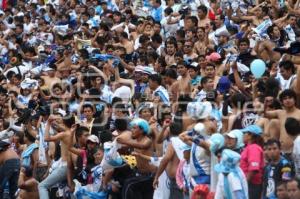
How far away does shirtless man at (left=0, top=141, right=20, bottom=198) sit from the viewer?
15.0 meters

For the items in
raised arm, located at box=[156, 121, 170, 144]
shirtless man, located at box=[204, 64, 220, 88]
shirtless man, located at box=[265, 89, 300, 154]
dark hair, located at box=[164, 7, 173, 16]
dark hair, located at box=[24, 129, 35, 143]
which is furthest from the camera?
dark hair, located at box=[164, 7, 173, 16]

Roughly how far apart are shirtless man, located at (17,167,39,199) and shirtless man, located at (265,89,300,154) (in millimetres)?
4514

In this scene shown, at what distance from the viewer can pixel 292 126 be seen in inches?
432

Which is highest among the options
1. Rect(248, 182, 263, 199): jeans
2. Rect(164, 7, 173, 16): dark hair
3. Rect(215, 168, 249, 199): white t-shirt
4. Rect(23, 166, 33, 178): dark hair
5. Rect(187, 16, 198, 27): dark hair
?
Rect(164, 7, 173, 16): dark hair

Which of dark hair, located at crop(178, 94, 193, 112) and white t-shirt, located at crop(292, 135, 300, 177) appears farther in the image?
dark hair, located at crop(178, 94, 193, 112)

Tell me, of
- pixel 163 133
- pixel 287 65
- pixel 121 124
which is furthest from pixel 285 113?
pixel 121 124

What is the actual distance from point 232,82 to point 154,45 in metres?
4.88

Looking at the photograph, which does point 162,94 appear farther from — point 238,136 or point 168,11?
point 168,11

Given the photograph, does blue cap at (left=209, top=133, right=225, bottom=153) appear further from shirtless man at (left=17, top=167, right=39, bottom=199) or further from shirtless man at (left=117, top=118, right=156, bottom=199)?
shirtless man at (left=17, top=167, right=39, bottom=199)

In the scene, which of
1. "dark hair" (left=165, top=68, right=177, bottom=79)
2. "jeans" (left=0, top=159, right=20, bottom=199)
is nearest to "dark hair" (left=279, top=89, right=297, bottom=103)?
"dark hair" (left=165, top=68, right=177, bottom=79)

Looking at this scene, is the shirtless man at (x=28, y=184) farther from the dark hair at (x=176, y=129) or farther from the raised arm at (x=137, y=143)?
the dark hair at (x=176, y=129)

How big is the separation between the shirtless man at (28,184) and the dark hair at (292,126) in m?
4.83

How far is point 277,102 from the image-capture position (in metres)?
11.7

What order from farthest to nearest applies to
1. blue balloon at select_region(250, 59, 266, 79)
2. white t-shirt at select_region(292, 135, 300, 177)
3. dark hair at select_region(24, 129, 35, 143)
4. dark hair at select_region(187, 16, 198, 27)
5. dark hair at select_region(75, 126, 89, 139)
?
dark hair at select_region(187, 16, 198, 27)
dark hair at select_region(24, 129, 35, 143)
dark hair at select_region(75, 126, 89, 139)
blue balloon at select_region(250, 59, 266, 79)
white t-shirt at select_region(292, 135, 300, 177)
